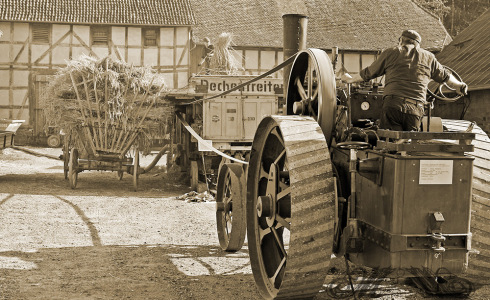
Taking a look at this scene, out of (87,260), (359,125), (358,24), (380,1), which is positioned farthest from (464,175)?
(380,1)

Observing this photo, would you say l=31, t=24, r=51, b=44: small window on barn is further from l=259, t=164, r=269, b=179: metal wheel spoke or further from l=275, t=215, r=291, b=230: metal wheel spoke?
l=275, t=215, r=291, b=230: metal wheel spoke

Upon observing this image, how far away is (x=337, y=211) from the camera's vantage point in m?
4.38

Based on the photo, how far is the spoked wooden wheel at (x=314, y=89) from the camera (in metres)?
4.79

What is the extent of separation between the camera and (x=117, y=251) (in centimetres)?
749

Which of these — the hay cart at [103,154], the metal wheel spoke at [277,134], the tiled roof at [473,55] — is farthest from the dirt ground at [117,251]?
the tiled roof at [473,55]

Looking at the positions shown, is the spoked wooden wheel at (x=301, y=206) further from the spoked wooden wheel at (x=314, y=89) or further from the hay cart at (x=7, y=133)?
the hay cart at (x=7, y=133)

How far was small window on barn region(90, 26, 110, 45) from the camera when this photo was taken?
2661 centimetres

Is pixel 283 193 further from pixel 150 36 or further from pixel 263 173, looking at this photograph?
pixel 150 36

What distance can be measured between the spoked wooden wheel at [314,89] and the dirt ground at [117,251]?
4.74 ft

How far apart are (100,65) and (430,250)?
35.1ft

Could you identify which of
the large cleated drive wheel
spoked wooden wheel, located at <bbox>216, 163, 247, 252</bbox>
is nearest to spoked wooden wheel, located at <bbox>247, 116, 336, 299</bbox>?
the large cleated drive wheel

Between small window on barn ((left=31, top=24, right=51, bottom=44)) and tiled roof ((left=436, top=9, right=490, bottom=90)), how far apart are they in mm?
A: 14750

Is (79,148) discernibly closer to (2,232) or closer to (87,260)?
(2,232)

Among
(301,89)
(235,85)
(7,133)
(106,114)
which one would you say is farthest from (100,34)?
(301,89)
